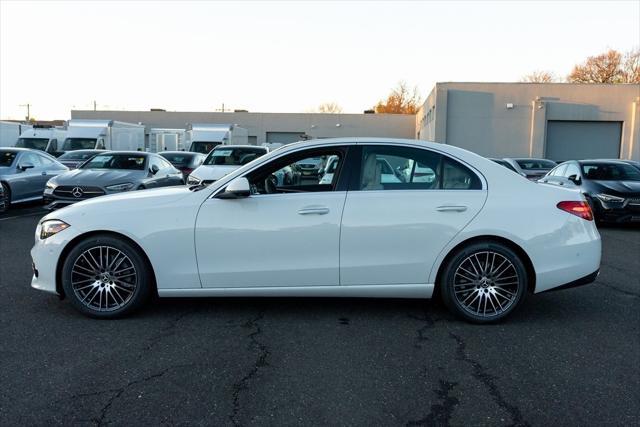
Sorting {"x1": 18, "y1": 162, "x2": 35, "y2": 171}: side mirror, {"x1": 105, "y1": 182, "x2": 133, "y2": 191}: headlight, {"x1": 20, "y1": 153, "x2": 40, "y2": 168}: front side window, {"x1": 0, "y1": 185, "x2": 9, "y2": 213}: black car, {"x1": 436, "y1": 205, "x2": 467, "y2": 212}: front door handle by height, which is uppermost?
{"x1": 20, "y1": 153, "x2": 40, "y2": 168}: front side window

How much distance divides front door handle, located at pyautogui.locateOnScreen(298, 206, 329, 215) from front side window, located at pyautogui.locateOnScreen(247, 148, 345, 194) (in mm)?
243

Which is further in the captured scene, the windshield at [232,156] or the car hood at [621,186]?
the windshield at [232,156]

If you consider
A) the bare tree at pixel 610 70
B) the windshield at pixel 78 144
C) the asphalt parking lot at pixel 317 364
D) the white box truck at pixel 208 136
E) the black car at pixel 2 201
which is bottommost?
the asphalt parking lot at pixel 317 364

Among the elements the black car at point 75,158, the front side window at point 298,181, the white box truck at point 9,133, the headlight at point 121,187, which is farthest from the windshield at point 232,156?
the white box truck at point 9,133

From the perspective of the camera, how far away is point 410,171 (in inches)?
198

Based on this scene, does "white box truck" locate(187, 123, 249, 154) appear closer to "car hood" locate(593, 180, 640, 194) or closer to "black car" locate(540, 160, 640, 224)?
"black car" locate(540, 160, 640, 224)

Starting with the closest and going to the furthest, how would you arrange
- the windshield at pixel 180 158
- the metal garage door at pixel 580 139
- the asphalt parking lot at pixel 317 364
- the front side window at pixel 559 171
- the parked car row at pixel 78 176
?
1. the asphalt parking lot at pixel 317 364
2. the parked car row at pixel 78 176
3. the front side window at pixel 559 171
4. the windshield at pixel 180 158
5. the metal garage door at pixel 580 139

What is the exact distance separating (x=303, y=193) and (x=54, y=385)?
7.76 ft

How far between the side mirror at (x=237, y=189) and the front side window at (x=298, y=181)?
0.23m

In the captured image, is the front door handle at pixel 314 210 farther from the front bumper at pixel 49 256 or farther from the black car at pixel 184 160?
the black car at pixel 184 160

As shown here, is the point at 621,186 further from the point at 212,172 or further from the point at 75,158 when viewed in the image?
the point at 75,158

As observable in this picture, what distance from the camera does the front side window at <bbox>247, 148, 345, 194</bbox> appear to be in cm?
507

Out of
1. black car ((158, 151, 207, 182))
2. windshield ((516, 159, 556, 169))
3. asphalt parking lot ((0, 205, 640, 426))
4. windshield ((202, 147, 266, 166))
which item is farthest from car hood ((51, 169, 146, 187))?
windshield ((516, 159, 556, 169))

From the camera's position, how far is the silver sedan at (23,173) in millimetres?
12719
